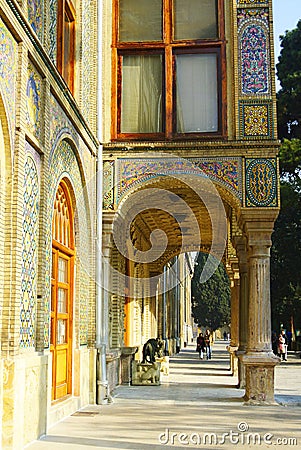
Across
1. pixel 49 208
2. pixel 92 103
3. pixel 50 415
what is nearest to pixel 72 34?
pixel 92 103

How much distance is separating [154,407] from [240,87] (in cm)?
654

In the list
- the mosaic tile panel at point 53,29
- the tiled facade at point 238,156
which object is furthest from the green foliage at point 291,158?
the mosaic tile panel at point 53,29

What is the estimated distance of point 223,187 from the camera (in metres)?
13.7

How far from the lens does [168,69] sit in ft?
47.2

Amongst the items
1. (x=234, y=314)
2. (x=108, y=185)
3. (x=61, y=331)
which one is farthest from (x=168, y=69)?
(x=234, y=314)

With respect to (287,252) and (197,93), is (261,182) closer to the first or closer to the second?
(197,93)

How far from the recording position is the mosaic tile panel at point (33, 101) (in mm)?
8907

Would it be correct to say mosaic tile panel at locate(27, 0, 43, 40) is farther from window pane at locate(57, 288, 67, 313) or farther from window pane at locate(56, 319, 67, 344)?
window pane at locate(56, 319, 67, 344)

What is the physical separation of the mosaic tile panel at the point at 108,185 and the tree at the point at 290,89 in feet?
60.3

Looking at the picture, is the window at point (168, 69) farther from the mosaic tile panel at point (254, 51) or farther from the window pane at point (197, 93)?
the mosaic tile panel at point (254, 51)

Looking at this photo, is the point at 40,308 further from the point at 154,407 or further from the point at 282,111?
the point at 282,111

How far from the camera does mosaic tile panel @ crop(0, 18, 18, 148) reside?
7.81 m

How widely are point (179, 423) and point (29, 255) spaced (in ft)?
12.5

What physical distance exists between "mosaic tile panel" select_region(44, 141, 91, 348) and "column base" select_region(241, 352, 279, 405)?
3293mm
